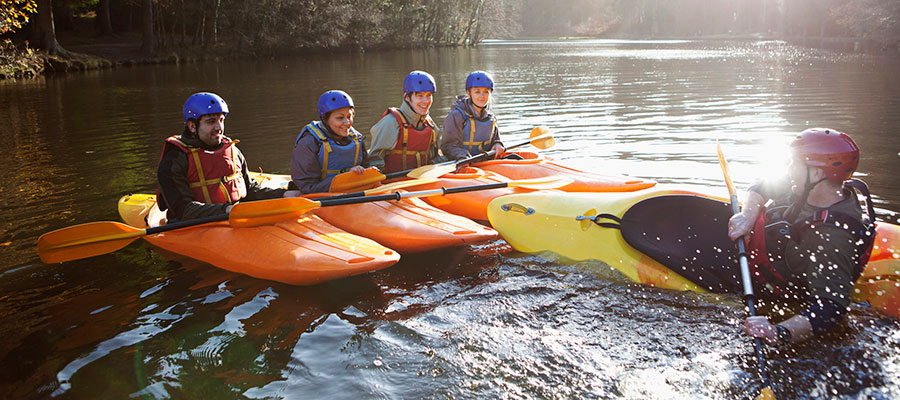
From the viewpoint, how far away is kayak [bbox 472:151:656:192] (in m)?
5.32

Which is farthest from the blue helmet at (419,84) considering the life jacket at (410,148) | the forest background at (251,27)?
the forest background at (251,27)

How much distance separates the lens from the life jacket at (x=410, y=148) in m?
5.77

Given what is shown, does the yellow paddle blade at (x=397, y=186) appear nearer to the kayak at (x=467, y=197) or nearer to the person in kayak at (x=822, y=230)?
the kayak at (x=467, y=197)

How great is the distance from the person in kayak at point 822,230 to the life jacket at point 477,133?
12.1ft

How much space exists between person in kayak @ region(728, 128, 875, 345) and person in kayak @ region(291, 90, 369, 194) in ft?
10.2

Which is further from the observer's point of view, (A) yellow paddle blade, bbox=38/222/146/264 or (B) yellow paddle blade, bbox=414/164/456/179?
(B) yellow paddle blade, bbox=414/164/456/179

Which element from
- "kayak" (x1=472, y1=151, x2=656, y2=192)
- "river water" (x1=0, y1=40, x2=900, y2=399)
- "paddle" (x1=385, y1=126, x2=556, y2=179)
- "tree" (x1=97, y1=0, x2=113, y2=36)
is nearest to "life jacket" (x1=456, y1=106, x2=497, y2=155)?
"paddle" (x1=385, y1=126, x2=556, y2=179)

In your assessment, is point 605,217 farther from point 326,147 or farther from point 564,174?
point 326,147

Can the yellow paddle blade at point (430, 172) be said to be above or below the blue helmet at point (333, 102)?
below

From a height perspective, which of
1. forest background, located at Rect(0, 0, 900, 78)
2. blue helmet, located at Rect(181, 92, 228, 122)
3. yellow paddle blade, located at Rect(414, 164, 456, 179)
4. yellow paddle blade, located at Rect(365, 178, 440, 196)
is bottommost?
yellow paddle blade, located at Rect(365, 178, 440, 196)

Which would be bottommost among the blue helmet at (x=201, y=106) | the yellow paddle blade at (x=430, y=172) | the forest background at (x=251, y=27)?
the yellow paddle blade at (x=430, y=172)

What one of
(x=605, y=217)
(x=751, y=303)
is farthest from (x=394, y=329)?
(x=751, y=303)

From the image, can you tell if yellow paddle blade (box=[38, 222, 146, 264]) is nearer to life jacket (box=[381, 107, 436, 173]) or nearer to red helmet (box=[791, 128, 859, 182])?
life jacket (box=[381, 107, 436, 173])

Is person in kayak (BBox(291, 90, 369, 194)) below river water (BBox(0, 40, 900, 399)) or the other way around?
the other way around
